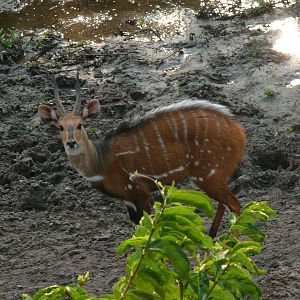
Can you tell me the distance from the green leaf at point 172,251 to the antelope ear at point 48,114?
3.45 metres

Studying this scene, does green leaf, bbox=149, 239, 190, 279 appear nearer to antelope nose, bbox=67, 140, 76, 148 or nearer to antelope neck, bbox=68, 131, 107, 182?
antelope nose, bbox=67, 140, 76, 148

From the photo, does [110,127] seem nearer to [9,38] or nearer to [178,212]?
[9,38]

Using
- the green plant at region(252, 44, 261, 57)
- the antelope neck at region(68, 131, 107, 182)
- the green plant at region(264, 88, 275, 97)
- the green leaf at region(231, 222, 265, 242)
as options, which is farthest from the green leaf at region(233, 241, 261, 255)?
the green plant at region(252, 44, 261, 57)

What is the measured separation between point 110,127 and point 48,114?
1746mm

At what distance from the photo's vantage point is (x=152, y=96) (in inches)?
313

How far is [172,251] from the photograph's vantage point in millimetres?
2234

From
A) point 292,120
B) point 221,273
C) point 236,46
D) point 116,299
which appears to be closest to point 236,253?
point 221,273

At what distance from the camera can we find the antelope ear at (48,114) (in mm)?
5566

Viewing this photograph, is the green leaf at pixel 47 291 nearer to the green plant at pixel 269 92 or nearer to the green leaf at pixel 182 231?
the green leaf at pixel 182 231

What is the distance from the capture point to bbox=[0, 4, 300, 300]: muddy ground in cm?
517

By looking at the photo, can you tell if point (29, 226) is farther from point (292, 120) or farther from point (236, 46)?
point (236, 46)

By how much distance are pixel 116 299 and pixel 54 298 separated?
216mm

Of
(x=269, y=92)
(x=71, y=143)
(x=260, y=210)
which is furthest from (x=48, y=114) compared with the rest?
(x=260, y=210)

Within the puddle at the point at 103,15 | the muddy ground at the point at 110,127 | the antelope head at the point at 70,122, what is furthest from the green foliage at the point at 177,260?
the puddle at the point at 103,15
